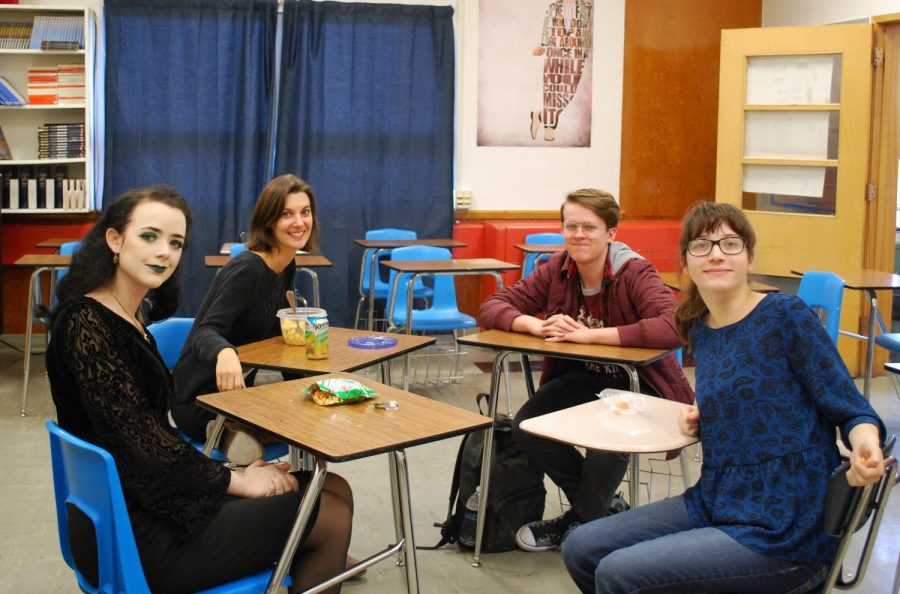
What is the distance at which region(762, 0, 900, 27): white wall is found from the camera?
6164 mm

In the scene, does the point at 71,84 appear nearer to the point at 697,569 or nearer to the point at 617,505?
the point at 617,505

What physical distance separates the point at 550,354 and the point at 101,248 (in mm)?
1364

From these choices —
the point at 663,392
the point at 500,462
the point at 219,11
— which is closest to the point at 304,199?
the point at 500,462

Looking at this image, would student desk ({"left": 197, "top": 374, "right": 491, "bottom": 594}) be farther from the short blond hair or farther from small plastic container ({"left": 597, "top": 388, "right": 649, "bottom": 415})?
the short blond hair

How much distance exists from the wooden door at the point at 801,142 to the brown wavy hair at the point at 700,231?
13.8 feet

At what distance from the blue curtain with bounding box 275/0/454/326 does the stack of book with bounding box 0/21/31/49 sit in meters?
1.67

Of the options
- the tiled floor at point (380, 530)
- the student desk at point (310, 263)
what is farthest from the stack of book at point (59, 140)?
the tiled floor at point (380, 530)

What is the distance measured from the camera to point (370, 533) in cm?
338

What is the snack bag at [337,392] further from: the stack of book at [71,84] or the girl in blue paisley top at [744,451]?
the stack of book at [71,84]

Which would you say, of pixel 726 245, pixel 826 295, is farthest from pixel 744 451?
pixel 826 295

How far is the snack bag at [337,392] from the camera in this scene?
7.44 ft

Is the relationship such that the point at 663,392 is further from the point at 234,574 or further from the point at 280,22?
the point at 280,22

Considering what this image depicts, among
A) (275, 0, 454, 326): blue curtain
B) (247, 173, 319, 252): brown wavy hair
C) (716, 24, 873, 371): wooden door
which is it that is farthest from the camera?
(275, 0, 454, 326): blue curtain

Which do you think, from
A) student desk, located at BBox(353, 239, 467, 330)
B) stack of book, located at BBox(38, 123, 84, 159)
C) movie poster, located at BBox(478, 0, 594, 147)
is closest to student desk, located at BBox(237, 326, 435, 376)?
student desk, located at BBox(353, 239, 467, 330)
